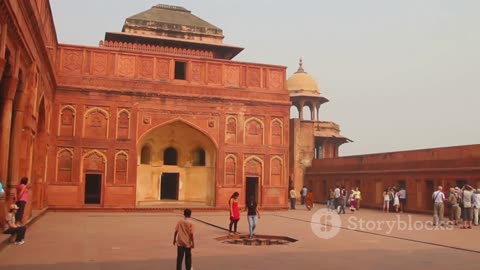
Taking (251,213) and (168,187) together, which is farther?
(168,187)

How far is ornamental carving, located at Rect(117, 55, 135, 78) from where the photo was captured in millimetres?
24031

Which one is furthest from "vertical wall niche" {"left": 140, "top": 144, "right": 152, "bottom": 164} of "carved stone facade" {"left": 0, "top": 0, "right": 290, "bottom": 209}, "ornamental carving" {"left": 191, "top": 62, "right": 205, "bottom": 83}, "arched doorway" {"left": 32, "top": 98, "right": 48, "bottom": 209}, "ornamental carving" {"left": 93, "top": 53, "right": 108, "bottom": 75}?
"arched doorway" {"left": 32, "top": 98, "right": 48, "bottom": 209}

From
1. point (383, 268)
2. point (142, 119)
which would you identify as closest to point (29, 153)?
point (142, 119)

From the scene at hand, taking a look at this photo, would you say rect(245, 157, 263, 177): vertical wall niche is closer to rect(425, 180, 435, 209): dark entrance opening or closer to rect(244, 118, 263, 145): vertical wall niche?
rect(244, 118, 263, 145): vertical wall niche

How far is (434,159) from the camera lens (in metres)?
22.2

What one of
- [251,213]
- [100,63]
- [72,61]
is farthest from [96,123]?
[251,213]

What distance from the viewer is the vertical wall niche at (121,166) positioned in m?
23.4

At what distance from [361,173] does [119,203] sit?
1304 cm

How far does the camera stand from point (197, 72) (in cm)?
2511

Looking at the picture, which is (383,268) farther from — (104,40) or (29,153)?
(104,40)

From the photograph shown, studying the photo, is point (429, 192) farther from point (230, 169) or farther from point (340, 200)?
point (230, 169)

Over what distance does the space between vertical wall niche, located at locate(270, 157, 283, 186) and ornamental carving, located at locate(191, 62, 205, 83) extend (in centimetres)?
536

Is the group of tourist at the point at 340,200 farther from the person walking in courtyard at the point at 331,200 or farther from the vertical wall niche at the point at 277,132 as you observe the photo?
the vertical wall niche at the point at 277,132

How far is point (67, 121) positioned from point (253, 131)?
28.6 ft
